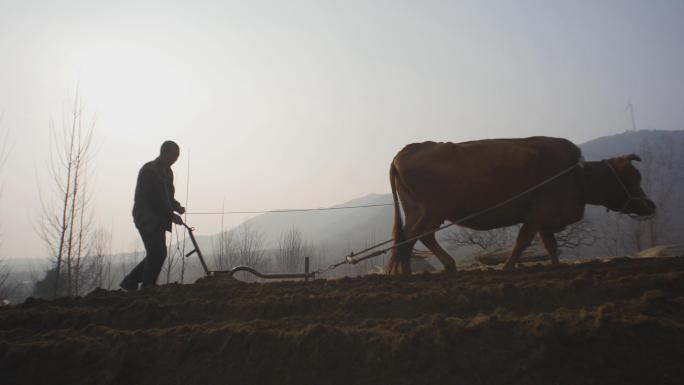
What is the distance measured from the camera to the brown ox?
18.3ft

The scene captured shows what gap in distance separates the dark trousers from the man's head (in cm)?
98

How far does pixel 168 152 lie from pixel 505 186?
4.53 m

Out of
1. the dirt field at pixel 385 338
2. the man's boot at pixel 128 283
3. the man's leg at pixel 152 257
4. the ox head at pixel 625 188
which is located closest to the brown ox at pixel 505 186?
the ox head at pixel 625 188

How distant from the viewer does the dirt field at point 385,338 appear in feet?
7.13

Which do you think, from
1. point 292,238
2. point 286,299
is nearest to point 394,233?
point 286,299

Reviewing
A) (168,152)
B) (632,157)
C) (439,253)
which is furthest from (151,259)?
(632,157)

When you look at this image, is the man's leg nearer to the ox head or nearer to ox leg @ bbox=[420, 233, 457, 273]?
ox leg @ bbox=[420, 233, 457, 273]

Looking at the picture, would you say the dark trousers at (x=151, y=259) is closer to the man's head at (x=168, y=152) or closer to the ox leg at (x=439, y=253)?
the man's head at (x=168, y=152)

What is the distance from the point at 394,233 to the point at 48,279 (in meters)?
25.8

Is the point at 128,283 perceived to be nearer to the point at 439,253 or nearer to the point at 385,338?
the point at 439,253

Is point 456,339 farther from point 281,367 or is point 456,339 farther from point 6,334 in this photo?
point 6,334

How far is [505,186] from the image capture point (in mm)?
5570

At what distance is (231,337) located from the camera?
105 inches

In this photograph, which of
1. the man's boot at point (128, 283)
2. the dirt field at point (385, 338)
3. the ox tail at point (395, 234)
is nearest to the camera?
the dirt field at point (385, 338)
